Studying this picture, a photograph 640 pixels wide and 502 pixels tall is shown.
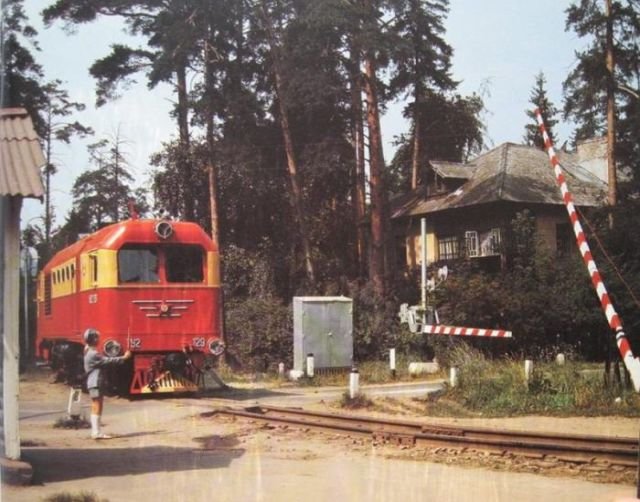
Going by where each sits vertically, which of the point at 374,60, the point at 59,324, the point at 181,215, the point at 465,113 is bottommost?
the point at 59,324

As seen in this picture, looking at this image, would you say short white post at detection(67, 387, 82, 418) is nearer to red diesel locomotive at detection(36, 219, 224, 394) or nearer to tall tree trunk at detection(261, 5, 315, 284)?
red diesel locomotive at detection(36, 219, 224, 394)

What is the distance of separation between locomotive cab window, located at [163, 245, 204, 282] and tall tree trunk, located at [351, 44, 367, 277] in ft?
9.49

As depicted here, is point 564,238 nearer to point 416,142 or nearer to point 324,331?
point 416,142

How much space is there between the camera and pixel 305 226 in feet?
54.1

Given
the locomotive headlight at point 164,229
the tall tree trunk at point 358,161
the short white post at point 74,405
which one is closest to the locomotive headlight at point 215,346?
the locomotive headlight at point 164,229

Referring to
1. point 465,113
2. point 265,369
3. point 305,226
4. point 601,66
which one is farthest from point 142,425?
point 305,226

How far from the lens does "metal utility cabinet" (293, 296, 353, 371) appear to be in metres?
13.3

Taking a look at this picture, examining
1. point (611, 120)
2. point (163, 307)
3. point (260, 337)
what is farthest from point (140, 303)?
point (260, 337)

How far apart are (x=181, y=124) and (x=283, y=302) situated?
8.71 meters

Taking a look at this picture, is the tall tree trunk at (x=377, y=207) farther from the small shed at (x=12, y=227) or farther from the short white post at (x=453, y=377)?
the small shed at (x=12, y=227)

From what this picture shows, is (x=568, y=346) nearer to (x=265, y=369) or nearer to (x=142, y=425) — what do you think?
(x=142, y=425)

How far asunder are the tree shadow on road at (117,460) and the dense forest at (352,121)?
5.62 ft

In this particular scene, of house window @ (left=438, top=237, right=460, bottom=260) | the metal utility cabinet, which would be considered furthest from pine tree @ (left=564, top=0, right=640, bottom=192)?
the metal utility cabinet

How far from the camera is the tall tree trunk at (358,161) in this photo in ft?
30.9
